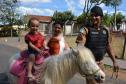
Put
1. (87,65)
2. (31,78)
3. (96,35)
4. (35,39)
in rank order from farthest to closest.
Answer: (35,39), (96,35), (31,78), (87,65)

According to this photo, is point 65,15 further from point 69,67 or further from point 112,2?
point 69,67

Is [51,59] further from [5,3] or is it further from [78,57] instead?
[5,3]

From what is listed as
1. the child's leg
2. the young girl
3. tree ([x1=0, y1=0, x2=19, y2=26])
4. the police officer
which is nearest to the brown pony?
the young girl

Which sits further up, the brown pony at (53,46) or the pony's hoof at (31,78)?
the brown pony at (53,46)

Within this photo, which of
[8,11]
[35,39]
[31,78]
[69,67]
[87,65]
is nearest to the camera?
[87,65]

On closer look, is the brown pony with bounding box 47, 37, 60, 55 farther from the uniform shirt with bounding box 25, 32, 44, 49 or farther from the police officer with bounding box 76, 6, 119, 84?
the police officer with bounding box 76, 6, 119, 84

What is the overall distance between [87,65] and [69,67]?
13.9 inches

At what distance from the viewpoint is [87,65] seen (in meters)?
5.04

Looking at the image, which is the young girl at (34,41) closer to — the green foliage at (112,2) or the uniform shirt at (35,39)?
the uniform shirt at (35,39)

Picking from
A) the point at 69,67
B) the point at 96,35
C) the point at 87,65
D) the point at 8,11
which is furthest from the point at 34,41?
the point at 8,11

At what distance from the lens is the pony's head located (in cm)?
504


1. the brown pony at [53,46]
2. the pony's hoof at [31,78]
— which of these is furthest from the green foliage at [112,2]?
the pony's hoof at [31,78]

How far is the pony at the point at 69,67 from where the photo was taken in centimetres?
505

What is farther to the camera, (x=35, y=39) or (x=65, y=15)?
(x=65, y=15)
